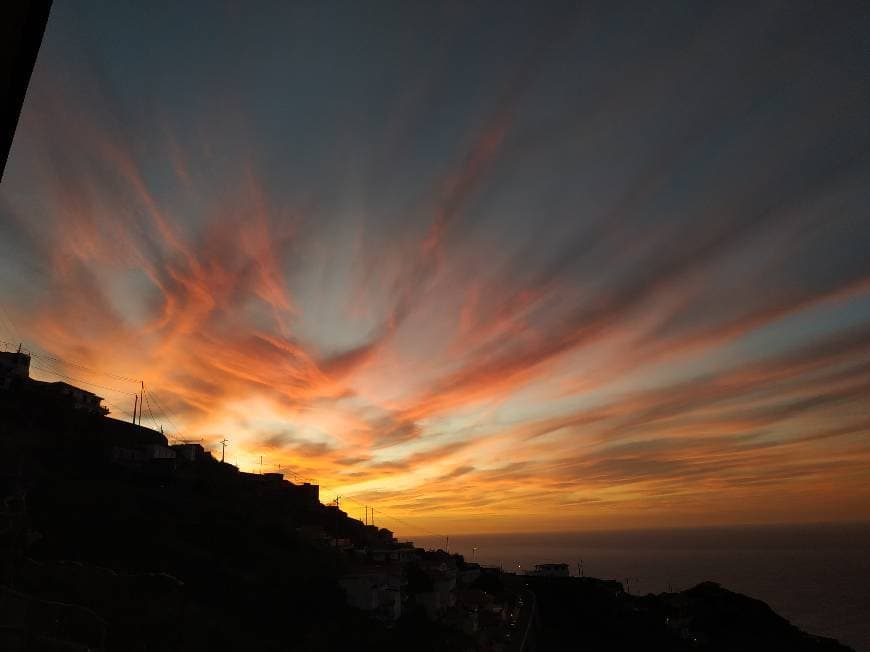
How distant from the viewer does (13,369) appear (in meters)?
69.6

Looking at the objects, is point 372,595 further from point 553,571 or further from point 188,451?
point 553,571

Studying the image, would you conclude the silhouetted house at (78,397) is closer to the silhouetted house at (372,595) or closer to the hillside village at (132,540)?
the hillside village at (132,540)

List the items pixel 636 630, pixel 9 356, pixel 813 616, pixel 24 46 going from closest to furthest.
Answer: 1. pixel 24 46
2. pixel 9 356
3. pixel 636 630
4. pixel 813 616

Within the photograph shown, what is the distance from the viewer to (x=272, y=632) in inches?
1535

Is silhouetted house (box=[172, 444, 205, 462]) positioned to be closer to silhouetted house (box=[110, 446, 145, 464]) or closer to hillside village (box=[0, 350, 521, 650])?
hillside village (box=[0, 350, 521, 650])

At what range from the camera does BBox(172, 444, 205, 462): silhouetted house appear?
7926 centimetres

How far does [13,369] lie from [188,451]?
25.3 metres

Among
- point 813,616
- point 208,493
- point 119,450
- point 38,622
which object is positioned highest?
point 119,450

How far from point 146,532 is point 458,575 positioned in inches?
2127

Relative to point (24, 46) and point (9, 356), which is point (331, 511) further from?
point (24, 46)

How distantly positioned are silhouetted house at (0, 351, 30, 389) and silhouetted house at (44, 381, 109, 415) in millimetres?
3451

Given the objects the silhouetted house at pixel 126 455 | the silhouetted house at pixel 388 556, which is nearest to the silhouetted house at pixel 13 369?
the silhouetted house at pixel 126 455

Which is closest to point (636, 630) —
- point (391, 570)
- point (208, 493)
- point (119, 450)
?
point (391, 570)

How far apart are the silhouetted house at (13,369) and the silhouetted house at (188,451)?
21.8m
